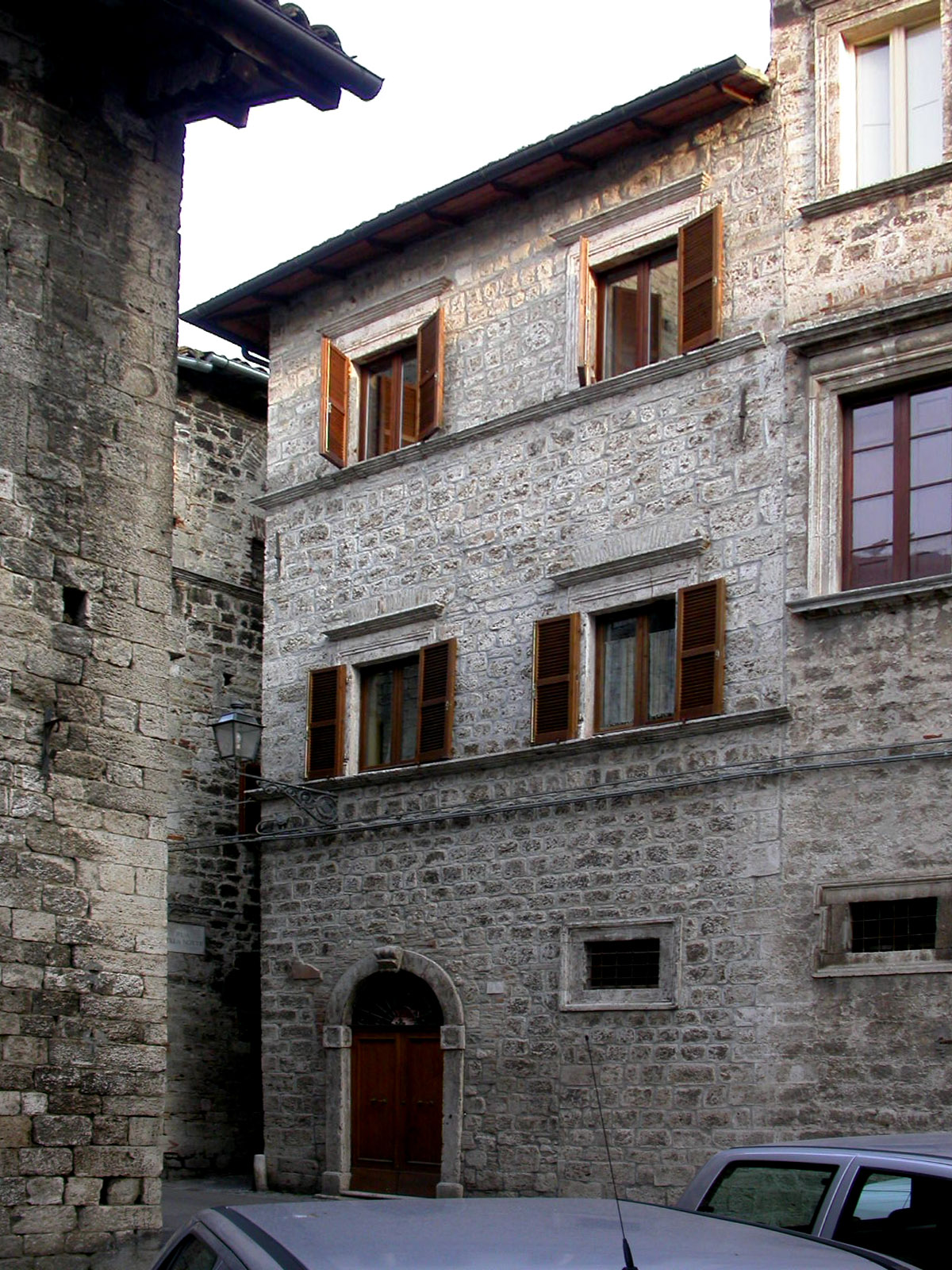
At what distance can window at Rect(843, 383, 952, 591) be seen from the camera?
1252cm

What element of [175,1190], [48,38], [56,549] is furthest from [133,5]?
[175,1190]

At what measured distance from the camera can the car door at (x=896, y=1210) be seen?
4.67 metres

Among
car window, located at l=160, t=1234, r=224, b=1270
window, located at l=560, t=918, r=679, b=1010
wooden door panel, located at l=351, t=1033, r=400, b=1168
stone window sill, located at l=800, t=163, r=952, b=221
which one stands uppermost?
stone window sill, located at l=800, t=163, r=952, b=221

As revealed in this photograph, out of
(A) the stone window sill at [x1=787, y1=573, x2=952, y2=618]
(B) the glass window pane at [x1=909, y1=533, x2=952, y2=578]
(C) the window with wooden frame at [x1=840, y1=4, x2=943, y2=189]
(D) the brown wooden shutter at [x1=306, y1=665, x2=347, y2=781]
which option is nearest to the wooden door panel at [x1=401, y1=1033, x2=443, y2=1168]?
(D) the brown wooden shutter at [x1=306, y1=665, x2=347, y2=781]

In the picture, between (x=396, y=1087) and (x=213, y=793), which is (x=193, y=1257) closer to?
(x=396, y=1087)

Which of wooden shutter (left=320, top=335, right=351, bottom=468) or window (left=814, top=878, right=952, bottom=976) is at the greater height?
wooden shutter (left=320, top=335, right=351, bottom=468)

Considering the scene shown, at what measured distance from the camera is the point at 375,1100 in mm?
15398

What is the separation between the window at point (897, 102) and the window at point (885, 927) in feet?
18.0

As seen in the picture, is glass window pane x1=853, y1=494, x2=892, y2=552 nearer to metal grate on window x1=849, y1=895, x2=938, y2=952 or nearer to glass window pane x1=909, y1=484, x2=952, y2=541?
glass window pane x1=909, y1=484, x2=952, y2=541

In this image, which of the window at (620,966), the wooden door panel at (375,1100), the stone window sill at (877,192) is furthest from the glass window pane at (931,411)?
the wooden door panel at (375,1100)

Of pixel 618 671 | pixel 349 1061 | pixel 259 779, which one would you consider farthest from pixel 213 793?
pixel 618 671

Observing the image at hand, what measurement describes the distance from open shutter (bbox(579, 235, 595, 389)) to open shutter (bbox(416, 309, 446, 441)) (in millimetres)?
1652

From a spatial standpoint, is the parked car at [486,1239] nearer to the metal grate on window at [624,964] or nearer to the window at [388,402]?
the metal grate on window at [624,964]

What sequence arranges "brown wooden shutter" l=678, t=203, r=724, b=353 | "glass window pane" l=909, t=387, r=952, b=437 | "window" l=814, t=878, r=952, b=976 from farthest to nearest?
1. "brown wooden shutter" l=678, t=203, r=724, b=353
2. "glass window pane" l=909, t=387, r=952, b=437
3. "window" l=814, t=878, r=952, b=976
